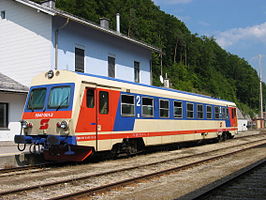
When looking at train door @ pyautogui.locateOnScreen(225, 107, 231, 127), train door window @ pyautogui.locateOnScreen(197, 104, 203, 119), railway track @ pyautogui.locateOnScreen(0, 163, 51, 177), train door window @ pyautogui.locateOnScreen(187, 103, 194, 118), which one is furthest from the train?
train door @ pyautogui.locateOnScreen(225, 107, 231, 127)

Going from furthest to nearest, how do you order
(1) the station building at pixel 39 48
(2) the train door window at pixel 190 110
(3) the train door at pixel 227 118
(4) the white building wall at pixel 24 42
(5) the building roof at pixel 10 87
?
(3) the train door at pixel 227 118 < (4) the white building wall at pixel 24 42 < (1) the station building at pixel 39 48 < (2) the train door window at pixel 190 110 < (5) the building roof at pixel 10 87

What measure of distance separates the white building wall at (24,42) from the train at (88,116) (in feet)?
21.9

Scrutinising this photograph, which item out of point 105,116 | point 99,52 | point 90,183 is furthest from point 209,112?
point 90,183

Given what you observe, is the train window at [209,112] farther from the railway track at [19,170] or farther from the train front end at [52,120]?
the railway track at [19,170]

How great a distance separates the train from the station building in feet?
18.6

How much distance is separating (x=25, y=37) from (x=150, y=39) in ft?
105

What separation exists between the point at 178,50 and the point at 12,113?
56.0 m

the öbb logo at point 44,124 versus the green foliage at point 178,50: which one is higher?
the green foliage at point 178,50

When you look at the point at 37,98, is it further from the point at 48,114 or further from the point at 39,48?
the point at 39,48

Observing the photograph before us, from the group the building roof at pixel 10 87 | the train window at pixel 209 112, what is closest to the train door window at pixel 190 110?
the train window at pixel 209 112

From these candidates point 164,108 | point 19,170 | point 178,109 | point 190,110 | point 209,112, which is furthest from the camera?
point 209,112

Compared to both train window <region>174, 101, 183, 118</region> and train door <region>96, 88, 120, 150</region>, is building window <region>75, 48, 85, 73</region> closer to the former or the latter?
train window <region>174, 101, 183, 118</region>

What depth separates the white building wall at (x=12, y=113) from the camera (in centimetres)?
1652

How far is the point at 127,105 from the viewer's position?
1215 centimetres
